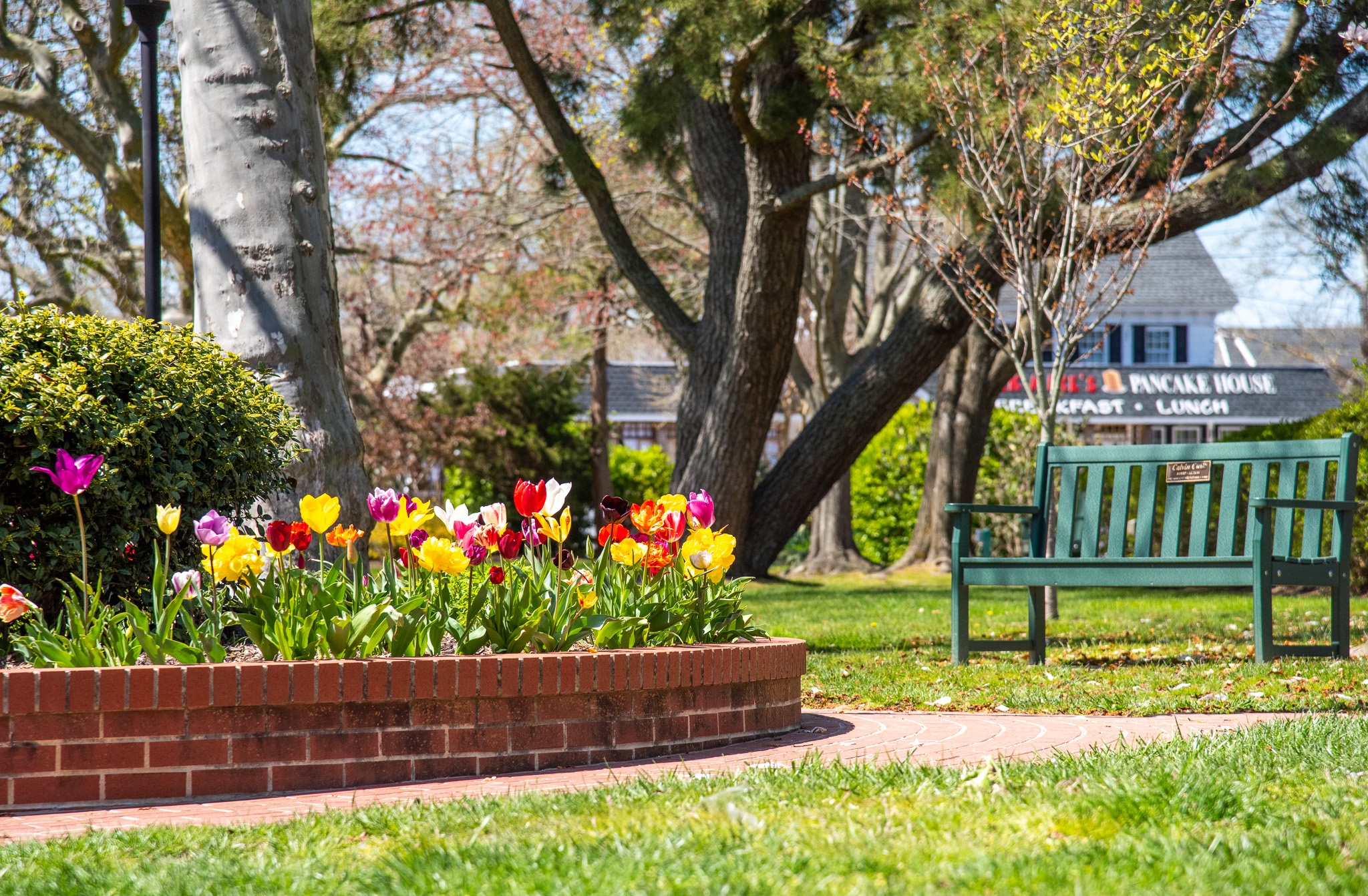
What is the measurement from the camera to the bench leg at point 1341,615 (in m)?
6.88

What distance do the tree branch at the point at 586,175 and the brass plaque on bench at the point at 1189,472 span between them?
577 centimetres

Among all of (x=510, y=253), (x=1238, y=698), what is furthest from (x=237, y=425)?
(x=510, y=253)

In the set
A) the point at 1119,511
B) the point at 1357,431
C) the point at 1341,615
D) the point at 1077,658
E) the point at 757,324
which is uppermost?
the point at 757,324

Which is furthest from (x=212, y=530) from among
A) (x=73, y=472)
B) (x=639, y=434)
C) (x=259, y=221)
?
(x=639, y=434)

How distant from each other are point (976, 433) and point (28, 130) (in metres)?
12.1

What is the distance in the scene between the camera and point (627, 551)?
476 centimetres

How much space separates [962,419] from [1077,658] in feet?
28.9

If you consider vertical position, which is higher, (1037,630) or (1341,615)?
(1341,615)

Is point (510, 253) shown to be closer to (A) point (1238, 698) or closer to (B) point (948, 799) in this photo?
(A) point (1238, 698)

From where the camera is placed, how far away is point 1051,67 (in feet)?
32.1

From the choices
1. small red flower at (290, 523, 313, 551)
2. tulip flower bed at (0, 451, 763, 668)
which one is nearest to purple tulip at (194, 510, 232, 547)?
tulip flower bed at (0, 451, 763, 668)

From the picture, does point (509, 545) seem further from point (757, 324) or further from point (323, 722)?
point (757, 324)

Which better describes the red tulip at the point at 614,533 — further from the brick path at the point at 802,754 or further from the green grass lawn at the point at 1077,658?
the green grass lawn at the point at 1077,658

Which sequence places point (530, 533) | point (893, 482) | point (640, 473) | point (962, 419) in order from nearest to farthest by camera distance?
point (530, 533) < point (962, 419) < point (893, 482) < point (640, 473)
